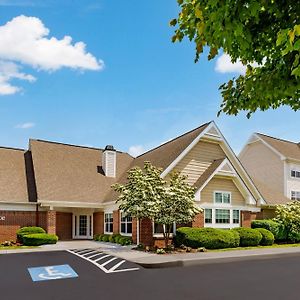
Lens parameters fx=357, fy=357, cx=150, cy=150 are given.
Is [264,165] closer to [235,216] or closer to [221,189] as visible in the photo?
[235,216]

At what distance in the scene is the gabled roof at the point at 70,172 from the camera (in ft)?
84.3

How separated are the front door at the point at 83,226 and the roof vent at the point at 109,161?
3812 mm

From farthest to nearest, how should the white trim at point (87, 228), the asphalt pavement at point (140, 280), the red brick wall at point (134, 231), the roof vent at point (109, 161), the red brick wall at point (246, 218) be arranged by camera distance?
the roof vent at point (109, 161)
the white trim at point (87, 228)
the red brick wall at point (246, 218)
the red brick wall at point (134, 231)
the asphalt pavement at point (140, 280)

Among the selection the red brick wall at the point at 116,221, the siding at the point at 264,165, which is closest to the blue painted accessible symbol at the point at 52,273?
the red brick wall at the point at 116,221

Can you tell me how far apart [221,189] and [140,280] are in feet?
44.6

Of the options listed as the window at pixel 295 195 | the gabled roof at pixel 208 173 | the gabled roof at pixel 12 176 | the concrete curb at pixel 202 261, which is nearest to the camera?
the concrete curb at pixel 202 261

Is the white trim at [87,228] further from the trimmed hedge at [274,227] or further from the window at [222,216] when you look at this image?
the trimmed hedge at [274,227]

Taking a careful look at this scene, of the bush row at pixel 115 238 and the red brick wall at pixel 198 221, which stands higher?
the red brick wall at pixel 198 221

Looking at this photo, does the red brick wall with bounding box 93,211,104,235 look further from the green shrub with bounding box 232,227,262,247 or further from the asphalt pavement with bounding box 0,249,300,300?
the asphalt pavement with bounding box 0,249,300,300

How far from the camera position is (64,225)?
91.5ft

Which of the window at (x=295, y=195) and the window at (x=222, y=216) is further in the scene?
the window at (x=295, y=195)

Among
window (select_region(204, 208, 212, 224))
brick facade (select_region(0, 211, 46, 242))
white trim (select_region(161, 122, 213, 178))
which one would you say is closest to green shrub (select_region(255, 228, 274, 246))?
window (select_region(204, 208, 212, 224))

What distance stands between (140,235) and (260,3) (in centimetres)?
1789

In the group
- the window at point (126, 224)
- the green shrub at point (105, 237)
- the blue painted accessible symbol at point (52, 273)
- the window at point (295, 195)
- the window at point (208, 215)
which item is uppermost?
the window at point (295, 195)
